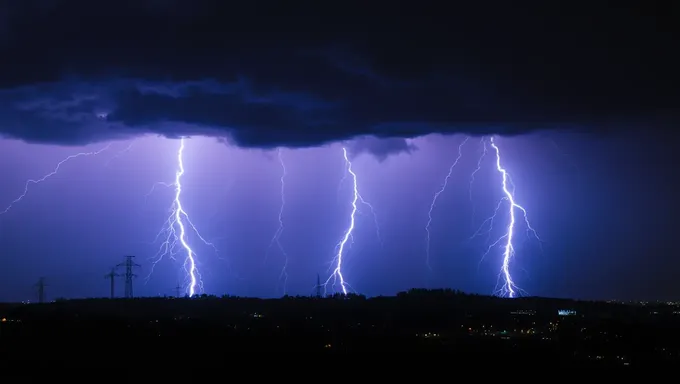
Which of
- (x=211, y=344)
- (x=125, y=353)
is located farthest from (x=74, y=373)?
Answer: (x=211, y=344)

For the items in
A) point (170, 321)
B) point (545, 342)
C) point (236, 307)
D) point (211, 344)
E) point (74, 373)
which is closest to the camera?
point (74, 373)

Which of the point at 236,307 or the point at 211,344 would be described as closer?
the point at 211,344

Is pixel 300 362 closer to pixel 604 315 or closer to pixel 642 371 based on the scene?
pixel 642 371

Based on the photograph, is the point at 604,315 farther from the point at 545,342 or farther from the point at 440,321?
the point at 545,342

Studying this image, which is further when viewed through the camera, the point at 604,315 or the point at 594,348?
the point at 604,315

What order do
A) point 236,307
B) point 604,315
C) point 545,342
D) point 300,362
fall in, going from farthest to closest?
point 236,307 < point 604,315 < point 545,342 < point 300,362

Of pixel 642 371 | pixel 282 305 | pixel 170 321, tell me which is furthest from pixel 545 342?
pixel 282 305
